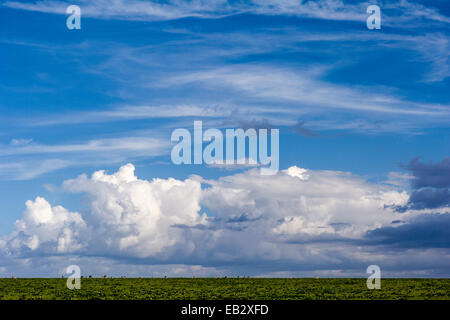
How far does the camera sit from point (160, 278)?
131 metres
